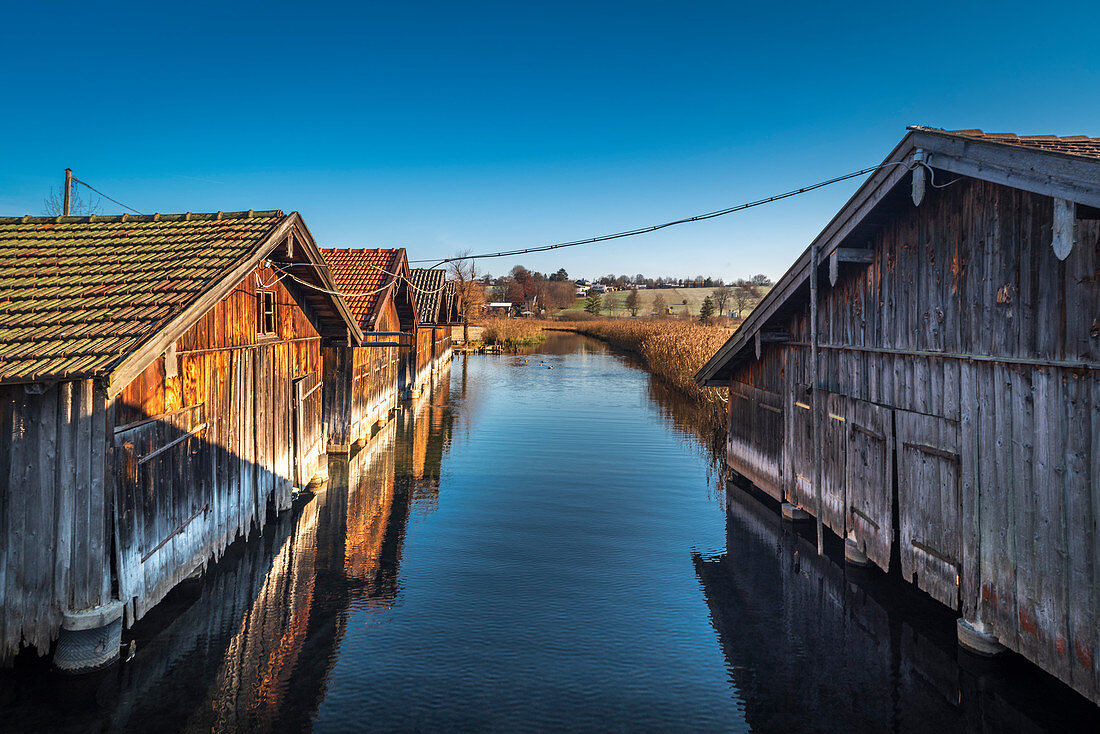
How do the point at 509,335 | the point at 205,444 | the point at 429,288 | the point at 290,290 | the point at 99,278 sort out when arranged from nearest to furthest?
the point at 99,278
the point at 205,444
the point at 290,290
the point at 429,288
the point at 509,335

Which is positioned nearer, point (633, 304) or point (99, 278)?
point (99, 278)

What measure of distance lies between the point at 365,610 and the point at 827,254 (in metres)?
7.79

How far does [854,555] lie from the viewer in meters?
9.11

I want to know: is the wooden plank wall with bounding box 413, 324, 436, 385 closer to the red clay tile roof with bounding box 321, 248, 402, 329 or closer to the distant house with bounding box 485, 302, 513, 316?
the red clay tile roof with bounding box 321, 248, 402, 329

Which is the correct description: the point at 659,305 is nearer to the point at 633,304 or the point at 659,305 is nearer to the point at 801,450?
the point at 633,304

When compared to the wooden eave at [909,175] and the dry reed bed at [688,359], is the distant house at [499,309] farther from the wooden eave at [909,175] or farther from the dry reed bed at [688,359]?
the wooden eave at [909,175]

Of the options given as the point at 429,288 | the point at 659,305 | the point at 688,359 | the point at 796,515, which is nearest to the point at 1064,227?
the point at 796,515

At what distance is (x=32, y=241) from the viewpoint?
8.34 meters

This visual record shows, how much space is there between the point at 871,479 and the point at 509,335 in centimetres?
5239

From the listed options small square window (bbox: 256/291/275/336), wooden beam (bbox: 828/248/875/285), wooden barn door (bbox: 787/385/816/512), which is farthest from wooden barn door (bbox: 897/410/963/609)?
small square window (bbox: 256/291/275/336)

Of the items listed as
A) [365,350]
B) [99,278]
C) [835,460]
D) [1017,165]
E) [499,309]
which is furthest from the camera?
[499,309]

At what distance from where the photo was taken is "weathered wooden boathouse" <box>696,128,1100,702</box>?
5145 mm

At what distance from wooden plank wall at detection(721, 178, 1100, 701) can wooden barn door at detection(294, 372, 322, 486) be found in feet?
32.3

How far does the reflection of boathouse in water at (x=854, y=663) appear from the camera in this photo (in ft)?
18.7
